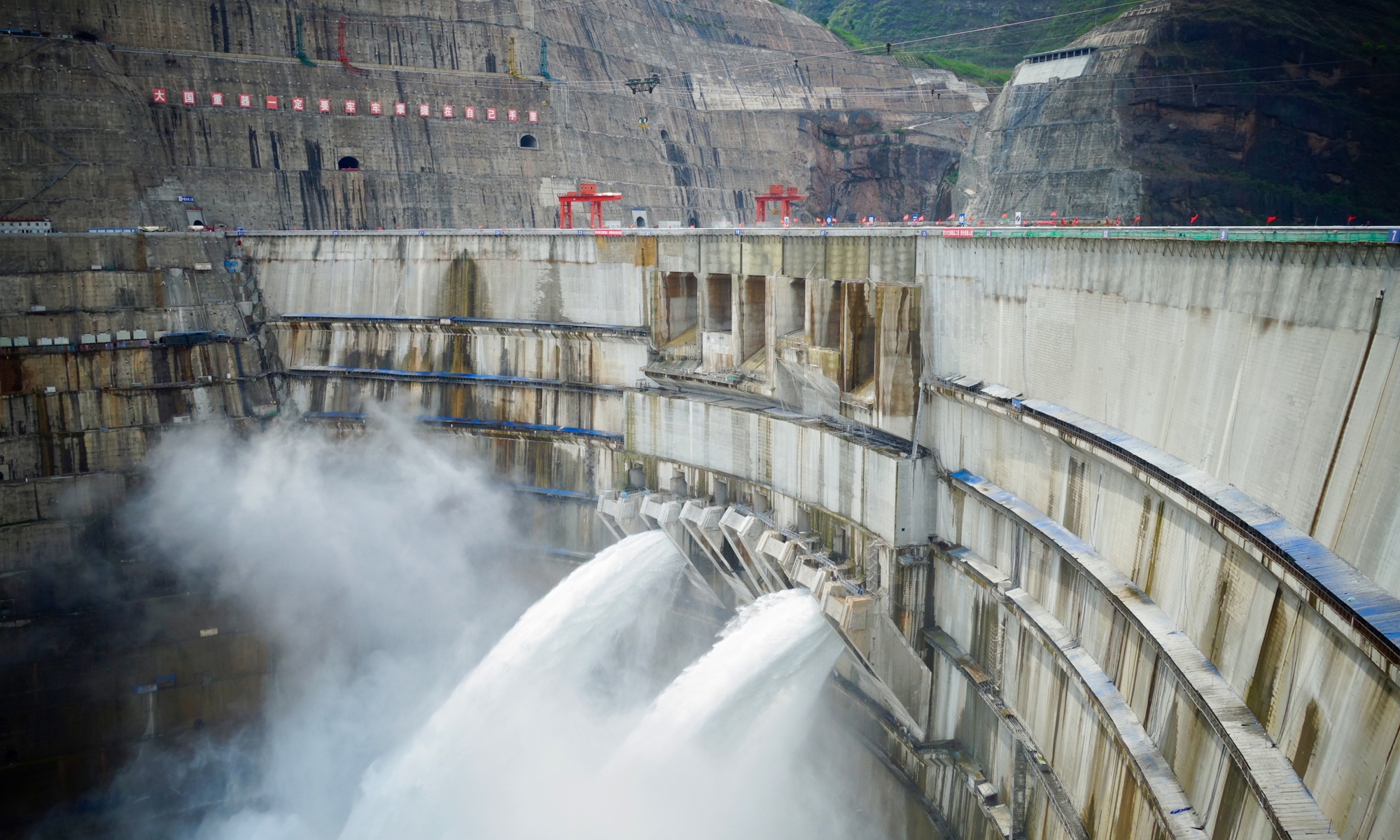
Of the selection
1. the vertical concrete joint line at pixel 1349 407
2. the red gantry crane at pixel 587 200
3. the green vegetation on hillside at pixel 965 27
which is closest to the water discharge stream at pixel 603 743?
the vertical concrete joint line at pixel 1349 407

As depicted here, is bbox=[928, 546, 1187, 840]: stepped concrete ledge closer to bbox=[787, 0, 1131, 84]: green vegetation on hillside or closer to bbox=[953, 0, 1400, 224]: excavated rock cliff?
bbox=[953, 0, 1400, 224]: excavated rock cliff

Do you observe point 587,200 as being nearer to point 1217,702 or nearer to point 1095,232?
point 1095,232

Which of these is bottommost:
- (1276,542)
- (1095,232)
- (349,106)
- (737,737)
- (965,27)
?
(737,737)

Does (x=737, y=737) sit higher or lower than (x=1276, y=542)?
lower

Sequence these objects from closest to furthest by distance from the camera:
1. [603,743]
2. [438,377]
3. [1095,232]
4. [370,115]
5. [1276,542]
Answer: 1. [1276,542]
2. [1095,232]
3. [603,743]
4. [438,377]
5. [370,115]

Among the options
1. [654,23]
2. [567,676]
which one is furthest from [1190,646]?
[654,23]

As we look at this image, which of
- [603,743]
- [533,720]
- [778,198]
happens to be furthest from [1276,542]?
[778,198]

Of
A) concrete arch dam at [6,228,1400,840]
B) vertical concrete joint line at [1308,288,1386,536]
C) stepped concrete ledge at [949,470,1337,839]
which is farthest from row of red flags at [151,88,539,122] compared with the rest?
vertical concrete joint line at [1308,288,1386,536]
